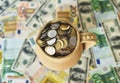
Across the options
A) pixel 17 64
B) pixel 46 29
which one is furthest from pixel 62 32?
pixel 17 64

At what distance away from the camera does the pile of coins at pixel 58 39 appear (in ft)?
2.18

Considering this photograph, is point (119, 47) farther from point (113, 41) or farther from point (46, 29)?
point (46, 29)

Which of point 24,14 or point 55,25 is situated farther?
point 24,14

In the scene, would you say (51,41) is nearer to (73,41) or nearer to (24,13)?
(73,41)

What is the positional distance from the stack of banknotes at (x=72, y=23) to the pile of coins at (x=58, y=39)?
8 centimetres

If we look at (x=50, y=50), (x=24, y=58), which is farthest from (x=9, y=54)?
(x=50, y=50)

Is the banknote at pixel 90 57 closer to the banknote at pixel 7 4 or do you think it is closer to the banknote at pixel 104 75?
the banknote at pixel 104 75

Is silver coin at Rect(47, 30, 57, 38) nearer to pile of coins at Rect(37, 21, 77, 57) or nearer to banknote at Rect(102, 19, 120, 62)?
pile of coins at Rect(37, 21, 77, 57)

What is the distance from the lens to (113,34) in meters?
0.77

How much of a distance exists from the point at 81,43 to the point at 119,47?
0.41 ft

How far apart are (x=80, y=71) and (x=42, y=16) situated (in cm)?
20

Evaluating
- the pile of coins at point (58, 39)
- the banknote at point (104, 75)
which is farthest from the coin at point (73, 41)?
the banknote at point (104, 75)

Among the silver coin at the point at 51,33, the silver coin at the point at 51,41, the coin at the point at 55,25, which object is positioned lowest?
the silver coin at the point at 51,41

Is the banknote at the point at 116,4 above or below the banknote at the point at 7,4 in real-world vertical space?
below
